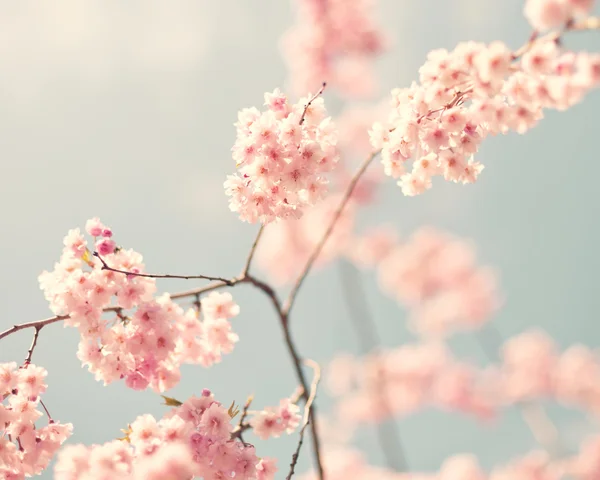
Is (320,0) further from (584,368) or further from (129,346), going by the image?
(584,368)

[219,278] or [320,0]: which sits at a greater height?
[320,0]

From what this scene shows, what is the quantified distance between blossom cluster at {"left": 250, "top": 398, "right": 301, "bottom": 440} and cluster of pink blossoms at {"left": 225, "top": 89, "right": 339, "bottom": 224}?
901 mm

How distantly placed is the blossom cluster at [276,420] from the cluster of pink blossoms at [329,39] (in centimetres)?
545

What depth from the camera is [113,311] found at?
2379mm

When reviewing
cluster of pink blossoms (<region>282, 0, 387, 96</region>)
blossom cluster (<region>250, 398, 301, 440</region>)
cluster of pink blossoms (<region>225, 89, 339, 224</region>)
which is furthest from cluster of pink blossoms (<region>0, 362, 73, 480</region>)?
cluster of pink blossoms (<region>282, 0, 387, 96</region>)

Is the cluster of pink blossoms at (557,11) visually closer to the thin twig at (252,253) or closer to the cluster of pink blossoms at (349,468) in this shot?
the thin twig at (252,253)

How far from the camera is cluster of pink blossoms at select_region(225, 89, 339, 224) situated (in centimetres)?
222

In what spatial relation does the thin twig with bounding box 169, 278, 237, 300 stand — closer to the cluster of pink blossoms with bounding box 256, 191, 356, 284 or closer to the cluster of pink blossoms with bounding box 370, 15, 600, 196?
the cluster of pink blossoms with bounding box 370, 15, 600, 196

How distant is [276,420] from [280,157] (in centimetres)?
122

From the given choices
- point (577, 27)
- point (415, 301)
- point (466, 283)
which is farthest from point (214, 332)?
point (466, 283)

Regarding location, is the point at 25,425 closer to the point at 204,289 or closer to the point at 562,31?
the point at 204,289

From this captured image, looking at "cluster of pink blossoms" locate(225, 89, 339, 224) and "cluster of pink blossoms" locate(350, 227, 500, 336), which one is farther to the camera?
"cluster of pink blossoms" locate(350, 227, 500, 336)

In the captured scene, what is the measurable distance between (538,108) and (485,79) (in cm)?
36

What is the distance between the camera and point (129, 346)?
2.36m
